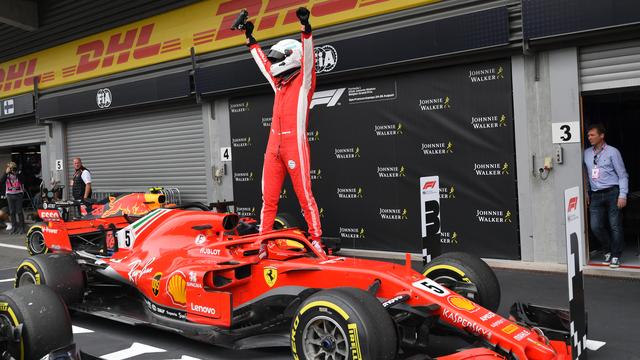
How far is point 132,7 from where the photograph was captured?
11.9m

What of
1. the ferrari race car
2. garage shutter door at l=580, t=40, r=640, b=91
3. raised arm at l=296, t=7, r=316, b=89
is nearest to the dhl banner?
garage shutter door at l=580, t=40, r=640, b=91

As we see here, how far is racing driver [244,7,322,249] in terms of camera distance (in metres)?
5.97

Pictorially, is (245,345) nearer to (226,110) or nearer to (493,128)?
(493,128)

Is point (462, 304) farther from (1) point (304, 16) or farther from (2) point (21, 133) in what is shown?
(2) point (21, 133)

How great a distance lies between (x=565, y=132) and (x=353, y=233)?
3.37 meters

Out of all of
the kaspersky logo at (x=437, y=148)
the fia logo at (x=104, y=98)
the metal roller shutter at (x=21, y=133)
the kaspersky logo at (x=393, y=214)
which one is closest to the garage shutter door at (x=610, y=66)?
the kaspersky logo at (x=437, y=148)

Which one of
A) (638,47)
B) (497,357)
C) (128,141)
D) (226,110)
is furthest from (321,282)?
(128,141)

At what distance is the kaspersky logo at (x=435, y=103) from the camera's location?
758 centimetres

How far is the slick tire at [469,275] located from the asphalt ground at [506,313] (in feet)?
1.39

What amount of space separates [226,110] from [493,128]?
4932 mm

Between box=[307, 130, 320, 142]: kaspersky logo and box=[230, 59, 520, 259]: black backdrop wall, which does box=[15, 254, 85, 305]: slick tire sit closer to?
box=[230, 59, 520, 259]: black backdrop wall

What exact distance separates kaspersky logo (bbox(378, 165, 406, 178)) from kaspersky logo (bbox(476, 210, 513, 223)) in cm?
123

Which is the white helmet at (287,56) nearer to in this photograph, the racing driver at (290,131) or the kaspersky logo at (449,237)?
the racing driver at (290,131)

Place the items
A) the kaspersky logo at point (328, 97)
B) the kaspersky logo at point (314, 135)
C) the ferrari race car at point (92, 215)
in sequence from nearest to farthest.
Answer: the ferrari race car at point (92, 215)
the kaspersky logo at point (328, 97)
the kaspersky logo at point (314, 135)
